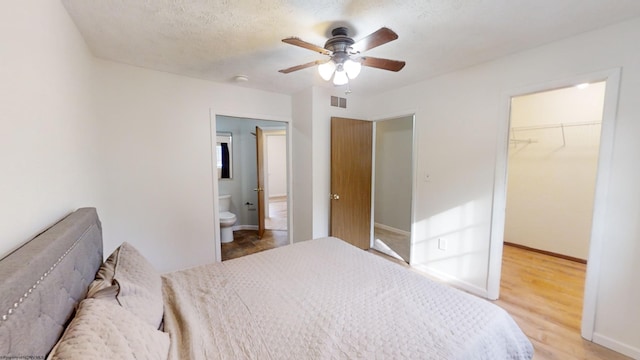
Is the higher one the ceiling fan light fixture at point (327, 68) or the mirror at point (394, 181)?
the ceiling fan light fixture at point (327, 68)

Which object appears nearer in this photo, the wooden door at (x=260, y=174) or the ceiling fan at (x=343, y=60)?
the ceiling fan at (x=343, y=60)

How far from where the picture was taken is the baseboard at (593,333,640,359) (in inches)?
69.6

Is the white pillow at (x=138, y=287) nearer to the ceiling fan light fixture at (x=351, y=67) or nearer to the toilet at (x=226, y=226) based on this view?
the ceiling fan light fixture at (x=351, y=67)

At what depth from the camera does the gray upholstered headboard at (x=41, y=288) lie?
601 mm

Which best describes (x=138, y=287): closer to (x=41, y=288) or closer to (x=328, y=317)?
(x=41, y=288)

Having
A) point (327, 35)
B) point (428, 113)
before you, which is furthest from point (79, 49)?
point (428, 113)

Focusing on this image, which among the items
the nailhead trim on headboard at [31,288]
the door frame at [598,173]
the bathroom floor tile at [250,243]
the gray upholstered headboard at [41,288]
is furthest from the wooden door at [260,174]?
the door frame at [598,173]

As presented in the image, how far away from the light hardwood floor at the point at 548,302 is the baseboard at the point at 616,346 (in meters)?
0.04

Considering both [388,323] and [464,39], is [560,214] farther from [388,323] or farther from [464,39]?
[388,323]

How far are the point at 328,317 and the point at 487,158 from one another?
2257mm

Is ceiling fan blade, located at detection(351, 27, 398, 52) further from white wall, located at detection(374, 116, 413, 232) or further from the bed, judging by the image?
white wall, located at detection(374, 116, 413, 232)

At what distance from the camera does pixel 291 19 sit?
5.55 ft

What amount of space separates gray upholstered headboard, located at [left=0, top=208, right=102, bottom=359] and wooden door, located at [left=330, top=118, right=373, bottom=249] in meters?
2.66

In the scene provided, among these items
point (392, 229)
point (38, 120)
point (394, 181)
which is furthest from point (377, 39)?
point (392, 229)
